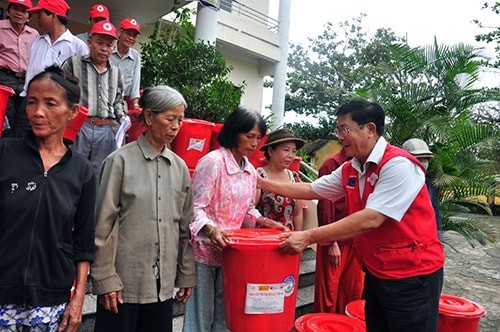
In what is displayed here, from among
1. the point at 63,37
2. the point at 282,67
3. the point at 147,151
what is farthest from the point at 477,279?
the point at 282,67

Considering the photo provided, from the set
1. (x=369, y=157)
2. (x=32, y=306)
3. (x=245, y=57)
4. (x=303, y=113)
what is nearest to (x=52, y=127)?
(x=32, y=306)

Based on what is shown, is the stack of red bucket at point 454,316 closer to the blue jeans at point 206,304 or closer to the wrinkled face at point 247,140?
the blue jeans at point 206,304

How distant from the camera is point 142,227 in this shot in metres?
1.90

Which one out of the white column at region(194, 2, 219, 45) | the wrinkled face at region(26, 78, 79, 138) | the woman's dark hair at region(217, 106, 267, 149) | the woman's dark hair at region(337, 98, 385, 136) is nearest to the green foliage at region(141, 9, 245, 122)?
the white column at region(194, 2, 219, 45)

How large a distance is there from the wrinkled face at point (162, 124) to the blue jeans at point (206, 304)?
2.70 ft

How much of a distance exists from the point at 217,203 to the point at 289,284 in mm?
630

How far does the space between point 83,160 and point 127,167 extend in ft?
0.77

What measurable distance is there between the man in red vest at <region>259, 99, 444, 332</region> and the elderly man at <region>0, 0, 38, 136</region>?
9.89 feet

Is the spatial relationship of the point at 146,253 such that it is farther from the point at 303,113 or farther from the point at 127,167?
the point at 303,113

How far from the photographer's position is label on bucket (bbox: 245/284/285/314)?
2166 mm

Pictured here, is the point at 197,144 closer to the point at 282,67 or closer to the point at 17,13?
the point at 17,13

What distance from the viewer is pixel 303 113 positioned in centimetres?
1966

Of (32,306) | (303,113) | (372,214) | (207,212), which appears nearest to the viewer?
(32,306)

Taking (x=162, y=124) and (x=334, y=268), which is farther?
(x=334, y=268)
